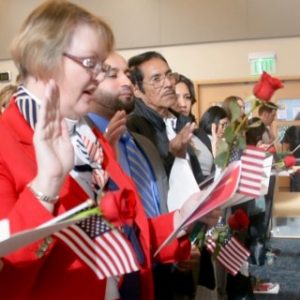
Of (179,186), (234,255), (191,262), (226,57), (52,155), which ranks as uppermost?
(226,57)

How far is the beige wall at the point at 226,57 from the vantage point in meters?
6.68

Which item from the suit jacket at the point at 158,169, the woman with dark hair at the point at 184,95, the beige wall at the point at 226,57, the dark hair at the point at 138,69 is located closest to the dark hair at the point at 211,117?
the woman with dark hair at the point at 184,95

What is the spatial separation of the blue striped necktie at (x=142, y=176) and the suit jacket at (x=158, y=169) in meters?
0.02

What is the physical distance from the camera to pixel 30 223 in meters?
0.88

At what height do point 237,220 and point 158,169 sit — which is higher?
point 158,169

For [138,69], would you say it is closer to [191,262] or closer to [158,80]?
[158,80]

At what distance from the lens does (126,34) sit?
23.3 feet

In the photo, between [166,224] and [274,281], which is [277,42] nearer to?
[274,281]

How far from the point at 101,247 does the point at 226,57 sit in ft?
20.4

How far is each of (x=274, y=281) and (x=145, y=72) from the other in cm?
208

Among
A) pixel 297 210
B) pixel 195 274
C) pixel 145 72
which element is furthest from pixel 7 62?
pixel 195 274

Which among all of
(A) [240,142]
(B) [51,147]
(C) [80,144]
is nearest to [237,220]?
(A) [240,142]

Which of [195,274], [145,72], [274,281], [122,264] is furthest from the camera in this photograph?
[274,281]

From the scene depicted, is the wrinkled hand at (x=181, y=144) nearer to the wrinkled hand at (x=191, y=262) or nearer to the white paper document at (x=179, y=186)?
the white paper document at (x=179, y=186)
